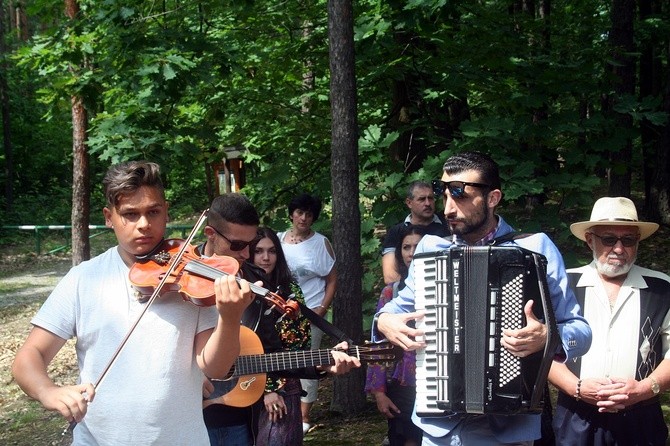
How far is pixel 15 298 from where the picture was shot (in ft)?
51.6

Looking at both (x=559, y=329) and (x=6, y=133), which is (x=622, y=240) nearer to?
(x=559, y=329)

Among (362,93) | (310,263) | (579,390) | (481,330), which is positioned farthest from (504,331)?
(362,93)

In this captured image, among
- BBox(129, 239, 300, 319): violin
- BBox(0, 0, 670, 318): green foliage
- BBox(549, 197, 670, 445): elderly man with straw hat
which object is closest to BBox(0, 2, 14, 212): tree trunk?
BBox(0, 0, 670, 318): green foliage

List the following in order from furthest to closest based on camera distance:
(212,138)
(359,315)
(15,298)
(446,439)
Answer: (15,298) < (212,138) < (359,315) < (446,439)

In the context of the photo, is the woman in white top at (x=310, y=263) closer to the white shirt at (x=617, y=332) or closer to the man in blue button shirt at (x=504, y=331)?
the white shirt at (x=617, y=332)

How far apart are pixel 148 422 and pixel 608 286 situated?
255 centimetres

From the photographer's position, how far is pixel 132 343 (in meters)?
2.91

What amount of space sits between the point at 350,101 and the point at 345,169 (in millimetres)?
578

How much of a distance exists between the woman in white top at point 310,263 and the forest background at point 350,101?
0.16 meters

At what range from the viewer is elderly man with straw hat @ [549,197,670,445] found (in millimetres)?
4121

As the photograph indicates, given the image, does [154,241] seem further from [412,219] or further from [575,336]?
[412,219]

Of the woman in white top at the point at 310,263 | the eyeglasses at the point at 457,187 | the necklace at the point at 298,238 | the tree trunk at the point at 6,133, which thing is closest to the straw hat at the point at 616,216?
the eyeglasses at the point at 457,187

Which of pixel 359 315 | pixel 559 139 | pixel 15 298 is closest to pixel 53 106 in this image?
pixel 359 315

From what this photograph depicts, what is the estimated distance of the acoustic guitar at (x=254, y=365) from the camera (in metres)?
4.27
